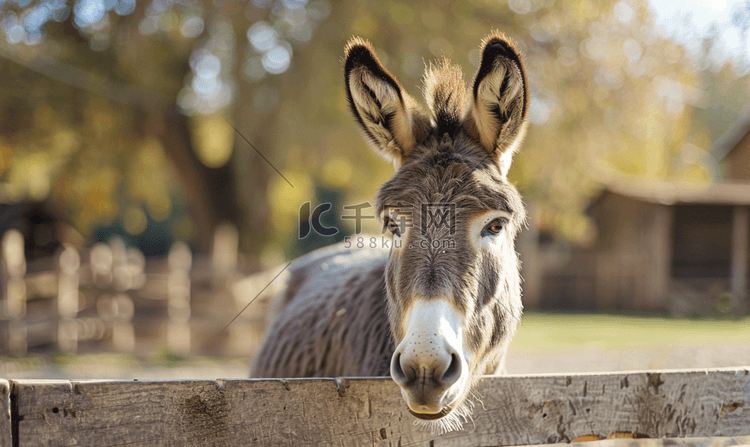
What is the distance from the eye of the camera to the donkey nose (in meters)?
1.61

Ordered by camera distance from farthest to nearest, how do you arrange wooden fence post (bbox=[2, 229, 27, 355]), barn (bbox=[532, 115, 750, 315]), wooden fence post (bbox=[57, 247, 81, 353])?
barn (bbox=[532, 115, 750, 315]) → wooden fence post (bbox=[57, 247, 81, 353]) → wooden fence post (bbox=[2, 229, 27, 355])

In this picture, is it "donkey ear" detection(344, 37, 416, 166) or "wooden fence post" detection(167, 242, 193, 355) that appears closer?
"donkey ear" detection(344, 37, 416, 166)

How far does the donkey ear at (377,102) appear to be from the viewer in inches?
93.5

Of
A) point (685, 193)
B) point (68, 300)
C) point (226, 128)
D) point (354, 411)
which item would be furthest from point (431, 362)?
point (685, 193)

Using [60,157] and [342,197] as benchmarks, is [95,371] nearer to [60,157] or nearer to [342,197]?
[60,157]

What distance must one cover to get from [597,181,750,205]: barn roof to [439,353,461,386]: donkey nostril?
656 inches

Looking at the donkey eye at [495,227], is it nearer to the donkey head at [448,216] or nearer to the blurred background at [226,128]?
the donkey head at [448,216]

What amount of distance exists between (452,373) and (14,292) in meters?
12.2

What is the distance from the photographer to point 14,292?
10789mm

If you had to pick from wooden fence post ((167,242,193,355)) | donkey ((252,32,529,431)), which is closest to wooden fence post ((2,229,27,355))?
wooden fence post ((167,242,193,355))

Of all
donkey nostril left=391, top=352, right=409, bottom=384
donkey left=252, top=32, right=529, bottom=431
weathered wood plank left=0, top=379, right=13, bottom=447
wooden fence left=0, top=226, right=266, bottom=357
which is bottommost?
wooden fence left=0, top=226, right=266, bottom=357

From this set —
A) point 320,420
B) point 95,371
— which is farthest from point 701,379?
point 95,371

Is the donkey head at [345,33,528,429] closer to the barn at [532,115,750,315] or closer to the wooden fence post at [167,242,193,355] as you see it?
the wooden fence post at [167,242,193,355]

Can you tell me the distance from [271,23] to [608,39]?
7.50 m
